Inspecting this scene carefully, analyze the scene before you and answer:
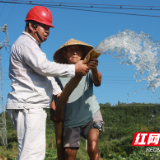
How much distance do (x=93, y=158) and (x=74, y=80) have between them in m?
1.07

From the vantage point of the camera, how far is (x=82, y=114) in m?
3.05

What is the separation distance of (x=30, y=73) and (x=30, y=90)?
17cm

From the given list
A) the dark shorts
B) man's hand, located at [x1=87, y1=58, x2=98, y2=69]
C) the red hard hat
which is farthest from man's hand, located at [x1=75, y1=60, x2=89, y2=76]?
the dark shorts

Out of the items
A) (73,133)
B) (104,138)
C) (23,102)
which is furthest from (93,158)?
(104,138)

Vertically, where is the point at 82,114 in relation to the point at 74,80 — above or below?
below

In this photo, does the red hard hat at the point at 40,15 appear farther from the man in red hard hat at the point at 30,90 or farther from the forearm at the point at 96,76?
the forearm at the point at 96,76

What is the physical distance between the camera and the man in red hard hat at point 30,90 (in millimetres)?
2197

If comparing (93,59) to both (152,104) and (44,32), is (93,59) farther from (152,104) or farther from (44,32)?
(152,104)

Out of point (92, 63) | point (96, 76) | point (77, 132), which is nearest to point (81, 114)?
point (77, 132)

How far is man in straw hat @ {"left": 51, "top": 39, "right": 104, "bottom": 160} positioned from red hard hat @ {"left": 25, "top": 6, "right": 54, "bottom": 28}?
586mm

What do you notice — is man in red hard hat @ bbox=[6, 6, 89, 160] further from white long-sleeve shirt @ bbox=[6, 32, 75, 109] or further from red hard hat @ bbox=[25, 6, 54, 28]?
red hard hat @ bbox=[25, 6, 54, 28]

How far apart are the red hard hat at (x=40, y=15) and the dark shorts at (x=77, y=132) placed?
4.30 feet

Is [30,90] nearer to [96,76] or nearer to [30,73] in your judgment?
[30,73]

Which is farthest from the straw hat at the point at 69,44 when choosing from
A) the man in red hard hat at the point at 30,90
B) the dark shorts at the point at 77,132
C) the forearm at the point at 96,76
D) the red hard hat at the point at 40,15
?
the dark shorts at the point at 77,132
